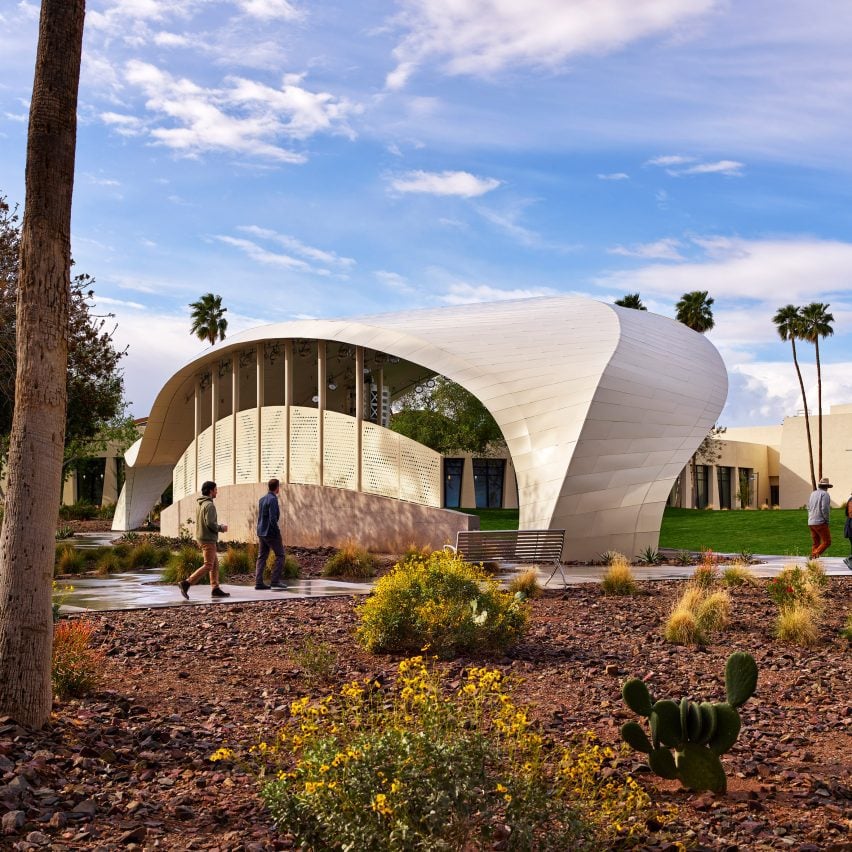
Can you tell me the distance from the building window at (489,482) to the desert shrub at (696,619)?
30041 millimetres

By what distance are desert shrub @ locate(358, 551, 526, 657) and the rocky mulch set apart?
192 mm

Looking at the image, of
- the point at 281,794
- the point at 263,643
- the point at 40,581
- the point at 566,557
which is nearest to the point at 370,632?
the point at 263,643

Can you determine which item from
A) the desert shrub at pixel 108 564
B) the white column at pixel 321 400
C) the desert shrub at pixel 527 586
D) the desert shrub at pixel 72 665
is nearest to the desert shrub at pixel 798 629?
the desert shrub at pixel 527 586

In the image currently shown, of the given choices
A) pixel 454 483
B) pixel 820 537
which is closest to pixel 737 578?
pixel 820 537

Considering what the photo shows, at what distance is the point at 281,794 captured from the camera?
11.1ft

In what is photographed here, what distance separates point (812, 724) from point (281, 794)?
3.67 metres

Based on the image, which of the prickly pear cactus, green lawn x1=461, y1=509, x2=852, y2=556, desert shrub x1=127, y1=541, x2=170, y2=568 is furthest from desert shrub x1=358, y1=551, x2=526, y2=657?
green lawn x1=461, y1=509, x2=852, y2=556

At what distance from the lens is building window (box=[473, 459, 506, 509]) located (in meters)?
39.3

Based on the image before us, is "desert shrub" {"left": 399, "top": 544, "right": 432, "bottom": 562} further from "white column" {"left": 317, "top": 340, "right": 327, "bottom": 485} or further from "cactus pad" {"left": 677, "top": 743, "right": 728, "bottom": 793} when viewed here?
"cactus pad" {"left": 677, "top": 743, "right": 728, "bottom": 793}

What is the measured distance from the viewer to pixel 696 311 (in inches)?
1757

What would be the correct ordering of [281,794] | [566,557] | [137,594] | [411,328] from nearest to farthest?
[281,794]
[137,594]
[566,557]
[411,328]

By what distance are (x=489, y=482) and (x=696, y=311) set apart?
554 inches

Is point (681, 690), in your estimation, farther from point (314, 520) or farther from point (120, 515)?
point (120, 515)

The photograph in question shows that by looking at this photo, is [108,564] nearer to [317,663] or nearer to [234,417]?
[234,417]
